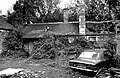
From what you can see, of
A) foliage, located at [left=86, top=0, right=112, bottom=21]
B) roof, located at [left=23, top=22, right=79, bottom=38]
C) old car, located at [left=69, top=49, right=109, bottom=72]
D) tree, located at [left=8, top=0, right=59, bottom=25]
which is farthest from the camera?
tree, located at [left=8, top=0, right=59, bottom=25]

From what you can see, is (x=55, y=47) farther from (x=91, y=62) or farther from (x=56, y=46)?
(x=91, y=62)

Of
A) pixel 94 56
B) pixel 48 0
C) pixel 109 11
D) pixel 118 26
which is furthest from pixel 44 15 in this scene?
pixel 94 56

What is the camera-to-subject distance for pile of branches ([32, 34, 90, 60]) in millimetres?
13820

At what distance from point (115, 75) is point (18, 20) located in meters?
28.3

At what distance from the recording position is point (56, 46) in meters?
14.5

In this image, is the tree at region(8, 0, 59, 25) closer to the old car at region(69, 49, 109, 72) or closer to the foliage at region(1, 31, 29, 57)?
the foliage at region(1, 31, 29, 57)

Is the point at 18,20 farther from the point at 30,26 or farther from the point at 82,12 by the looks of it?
the point at 82,12

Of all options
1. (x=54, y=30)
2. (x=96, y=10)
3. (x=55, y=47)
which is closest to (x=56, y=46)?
(x=55, y=47)

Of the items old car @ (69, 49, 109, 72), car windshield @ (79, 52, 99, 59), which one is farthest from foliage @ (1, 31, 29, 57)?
old car @ (69, 49, 109, 72)

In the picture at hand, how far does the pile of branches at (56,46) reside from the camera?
1382 cm

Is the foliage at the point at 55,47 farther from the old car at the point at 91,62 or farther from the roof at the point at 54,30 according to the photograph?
the old car at the point at 91,62

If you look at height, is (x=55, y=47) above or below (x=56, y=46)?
below

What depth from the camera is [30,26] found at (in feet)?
70.7

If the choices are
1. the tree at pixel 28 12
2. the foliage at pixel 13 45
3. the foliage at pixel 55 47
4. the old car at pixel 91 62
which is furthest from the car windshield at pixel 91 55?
the tree at pixel 28 12
